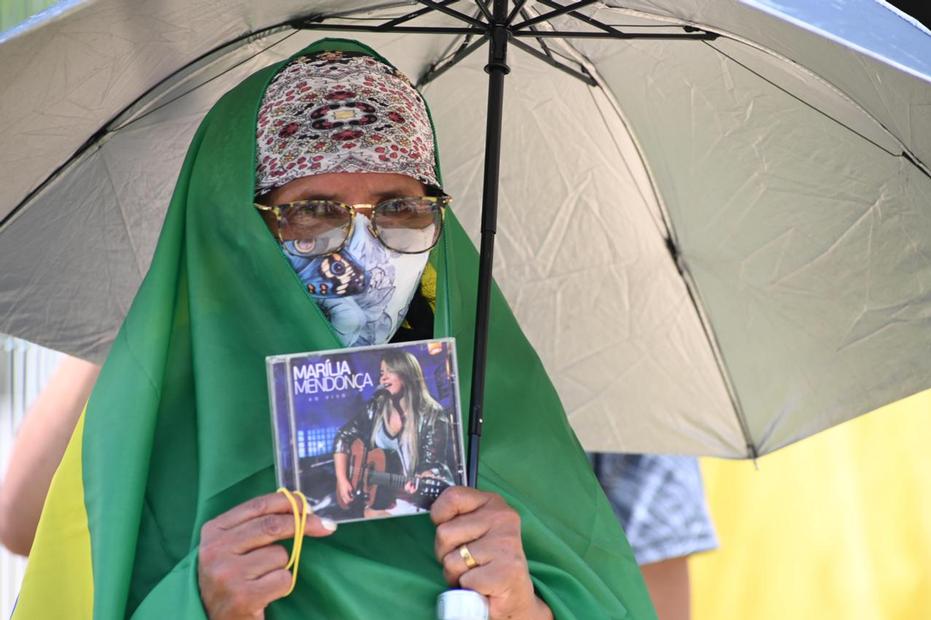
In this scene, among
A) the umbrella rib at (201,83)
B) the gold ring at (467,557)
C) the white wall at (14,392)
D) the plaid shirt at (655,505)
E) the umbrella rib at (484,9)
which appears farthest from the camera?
the white wall at (14,392)

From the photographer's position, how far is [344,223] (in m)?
2.76

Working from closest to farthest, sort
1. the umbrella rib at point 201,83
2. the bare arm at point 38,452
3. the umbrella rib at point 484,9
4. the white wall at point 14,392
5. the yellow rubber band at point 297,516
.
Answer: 1. the yellow rubber band at point 297,516
2. the umbrella rib at point 484,9
3. the umbrella rib at point 201,83
4. the bare arm at point 38,452
5. the white wall at point 14,392

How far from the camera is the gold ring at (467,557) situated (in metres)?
2.46

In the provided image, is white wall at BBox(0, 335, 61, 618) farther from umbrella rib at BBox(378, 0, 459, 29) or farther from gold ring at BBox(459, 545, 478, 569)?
gold ring at BBox(459, 545, 478, 569)

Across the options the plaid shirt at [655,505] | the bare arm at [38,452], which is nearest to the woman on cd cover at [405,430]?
the bare arm at [38,452]

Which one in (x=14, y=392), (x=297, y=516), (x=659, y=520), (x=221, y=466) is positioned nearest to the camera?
(x=297, y=516)

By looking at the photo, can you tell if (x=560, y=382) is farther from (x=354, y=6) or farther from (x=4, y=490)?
(x=4, y=490)

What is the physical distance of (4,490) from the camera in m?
3.59

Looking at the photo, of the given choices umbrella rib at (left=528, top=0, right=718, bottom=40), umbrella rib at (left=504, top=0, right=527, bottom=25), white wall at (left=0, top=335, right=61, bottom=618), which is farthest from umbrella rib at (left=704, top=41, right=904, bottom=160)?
white wall at (left=0, top=335, right=61, bottom=618)

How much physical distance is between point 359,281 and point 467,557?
581mm

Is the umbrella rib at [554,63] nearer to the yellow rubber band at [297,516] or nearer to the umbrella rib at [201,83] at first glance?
the umbrella rib at [201,83]

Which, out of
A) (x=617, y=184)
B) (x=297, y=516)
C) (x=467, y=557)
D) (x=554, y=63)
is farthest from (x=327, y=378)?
(x=617, y=184)

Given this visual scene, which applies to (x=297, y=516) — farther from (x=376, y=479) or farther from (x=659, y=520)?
(x=659, y=520)

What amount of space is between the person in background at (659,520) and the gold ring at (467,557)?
159 cm
